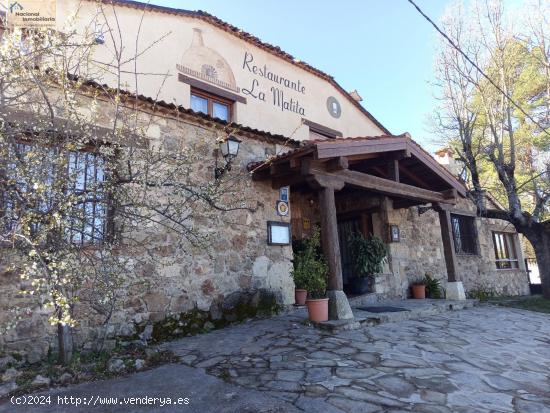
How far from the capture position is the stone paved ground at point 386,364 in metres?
2.72

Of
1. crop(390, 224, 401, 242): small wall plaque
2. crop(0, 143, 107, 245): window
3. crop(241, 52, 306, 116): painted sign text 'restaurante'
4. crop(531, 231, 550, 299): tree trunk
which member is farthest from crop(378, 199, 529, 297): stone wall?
crop(0, 143, 107, 245): window

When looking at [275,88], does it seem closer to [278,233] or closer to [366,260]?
[278,233]

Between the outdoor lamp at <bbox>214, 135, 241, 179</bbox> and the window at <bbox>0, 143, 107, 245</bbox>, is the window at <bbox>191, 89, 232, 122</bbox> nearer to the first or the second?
the outdoor lamp at <bbox>214, 135, 241, 179</bbox>

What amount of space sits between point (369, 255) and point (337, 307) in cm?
297

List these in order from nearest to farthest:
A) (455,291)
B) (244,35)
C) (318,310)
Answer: (318,310), (455,291), (244,35)

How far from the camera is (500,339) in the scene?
15.8 feet

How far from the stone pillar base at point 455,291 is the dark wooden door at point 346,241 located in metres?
2.02

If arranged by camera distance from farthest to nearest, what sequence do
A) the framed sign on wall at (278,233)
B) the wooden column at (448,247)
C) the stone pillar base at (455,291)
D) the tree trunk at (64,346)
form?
the wooden column at (448,247), the stone pillar base at (455,291), the framed sign on wall at (278,233), the tree trunk at (64,346)

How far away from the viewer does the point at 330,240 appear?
205 inches

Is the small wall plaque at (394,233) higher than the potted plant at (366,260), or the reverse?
the small wall plaque at (394,233)

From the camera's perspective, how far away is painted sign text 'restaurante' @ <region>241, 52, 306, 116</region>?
334 inches

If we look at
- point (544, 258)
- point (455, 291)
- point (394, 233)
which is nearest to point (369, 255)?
point (394, 233)

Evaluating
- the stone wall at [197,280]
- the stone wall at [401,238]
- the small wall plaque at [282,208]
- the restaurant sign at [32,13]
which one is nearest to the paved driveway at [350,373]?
the stone wall at [197,280]

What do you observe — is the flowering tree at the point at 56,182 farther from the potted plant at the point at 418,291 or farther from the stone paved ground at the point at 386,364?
the potted plant at the point at 418,291
